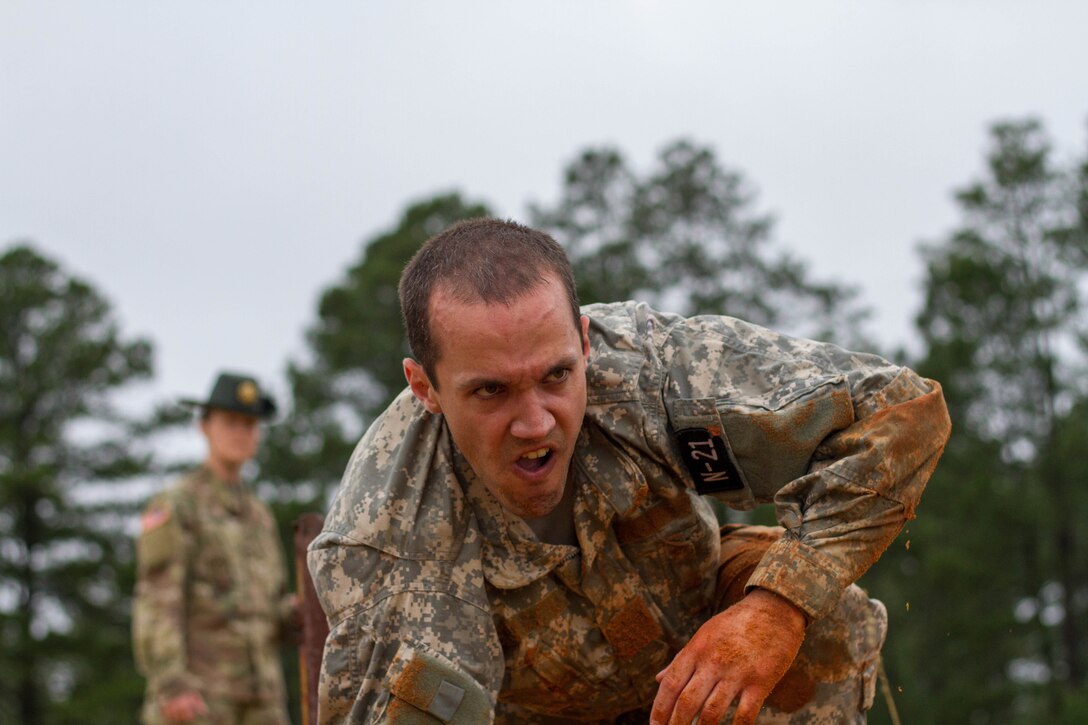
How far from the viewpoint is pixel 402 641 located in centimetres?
382

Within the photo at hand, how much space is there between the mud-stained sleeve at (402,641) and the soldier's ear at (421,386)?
1.34 ft

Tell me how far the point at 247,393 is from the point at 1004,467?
46.0ft

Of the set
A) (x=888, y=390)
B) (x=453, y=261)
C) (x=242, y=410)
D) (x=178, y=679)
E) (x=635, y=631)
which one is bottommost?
(x=178, y=679)

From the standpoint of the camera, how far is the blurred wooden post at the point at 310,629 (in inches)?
204

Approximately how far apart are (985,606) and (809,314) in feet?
17.6

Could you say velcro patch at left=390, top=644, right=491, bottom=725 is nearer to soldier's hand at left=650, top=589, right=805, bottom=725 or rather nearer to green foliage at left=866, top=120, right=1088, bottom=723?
soldier's hand at left=650, top=589, right=805, bottom=725

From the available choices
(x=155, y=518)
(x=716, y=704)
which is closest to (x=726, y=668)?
(x=716, y=704)

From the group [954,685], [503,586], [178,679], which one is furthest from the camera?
[954,685]

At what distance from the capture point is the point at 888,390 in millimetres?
3906

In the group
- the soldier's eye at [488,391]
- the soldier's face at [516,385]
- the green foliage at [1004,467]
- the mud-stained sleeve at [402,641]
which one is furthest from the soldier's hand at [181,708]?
the green foliage at [1004,467]

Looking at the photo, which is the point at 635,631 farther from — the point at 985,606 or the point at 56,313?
the point at 56,313

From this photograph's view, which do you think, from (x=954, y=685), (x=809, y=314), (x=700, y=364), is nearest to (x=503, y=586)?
(x=700, y=364)

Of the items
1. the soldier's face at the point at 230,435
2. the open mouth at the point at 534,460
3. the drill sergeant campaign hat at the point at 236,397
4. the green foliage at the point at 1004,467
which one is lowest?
the green foliage at the point at 1004,467

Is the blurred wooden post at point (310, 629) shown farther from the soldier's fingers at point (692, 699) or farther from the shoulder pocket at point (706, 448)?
the soldier's fingers at point (692, 699)
